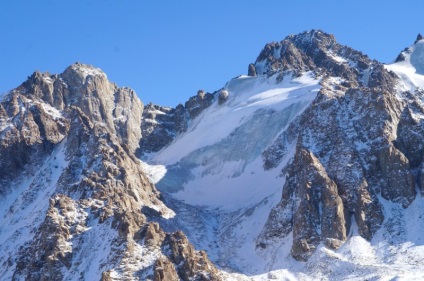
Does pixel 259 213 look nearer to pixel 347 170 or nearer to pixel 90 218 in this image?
pixel 347 170

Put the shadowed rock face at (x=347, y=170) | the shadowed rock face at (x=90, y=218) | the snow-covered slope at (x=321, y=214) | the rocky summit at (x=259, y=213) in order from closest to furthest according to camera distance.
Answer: the shadowed rock face at (x=90, y=218) → the rocky summit at (x=259, y=213) → the snow-covered slope at (x=321, y=214) → the shadowed rock face at (x=347, y=170)

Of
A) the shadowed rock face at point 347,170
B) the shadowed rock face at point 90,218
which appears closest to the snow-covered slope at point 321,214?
the shadowed rock face at point 347,170

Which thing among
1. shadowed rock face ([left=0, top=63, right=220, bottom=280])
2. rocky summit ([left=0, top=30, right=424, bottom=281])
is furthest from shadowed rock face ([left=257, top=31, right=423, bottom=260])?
shadowed rock face ([left=0, top=63, right=220, bottom=280])

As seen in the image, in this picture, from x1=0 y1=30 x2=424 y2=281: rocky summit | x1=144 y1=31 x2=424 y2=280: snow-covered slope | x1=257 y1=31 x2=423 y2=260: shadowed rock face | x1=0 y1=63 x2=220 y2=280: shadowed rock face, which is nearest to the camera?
x1=0 y1=63 x2=220 y2=280: shadowed rock face

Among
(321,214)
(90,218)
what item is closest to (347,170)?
(321,214)

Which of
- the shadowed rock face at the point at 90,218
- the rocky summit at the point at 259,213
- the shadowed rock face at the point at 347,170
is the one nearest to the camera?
the shadowed rock face at the point at 90,218

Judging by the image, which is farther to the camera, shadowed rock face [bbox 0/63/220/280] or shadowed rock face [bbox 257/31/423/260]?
shadowed rock face [bbox 257/31/423/260]

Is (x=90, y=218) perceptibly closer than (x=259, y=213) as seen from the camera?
Yes

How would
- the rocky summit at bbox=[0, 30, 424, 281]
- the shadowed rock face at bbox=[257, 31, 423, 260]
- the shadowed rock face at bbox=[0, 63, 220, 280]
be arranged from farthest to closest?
the shadowed rock face at bbox=[257, 31, 423, 260], the rocky summit at bbox=[0, 30, 424, 281], the shadowed rock face at bbox=[0, 63, 220, 280]

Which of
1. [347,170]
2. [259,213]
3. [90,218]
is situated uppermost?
[347,170]

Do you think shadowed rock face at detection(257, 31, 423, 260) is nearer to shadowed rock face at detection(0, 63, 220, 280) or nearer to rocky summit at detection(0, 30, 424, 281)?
rocky summit at detection(0, 30, 424, 281)

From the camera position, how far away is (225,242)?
16438 cm

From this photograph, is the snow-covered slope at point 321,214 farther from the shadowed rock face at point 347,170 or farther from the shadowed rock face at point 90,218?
the shadowed rock face at point 90,218

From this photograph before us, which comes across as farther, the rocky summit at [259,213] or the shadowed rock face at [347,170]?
the shadowed rock face at [347,170]
